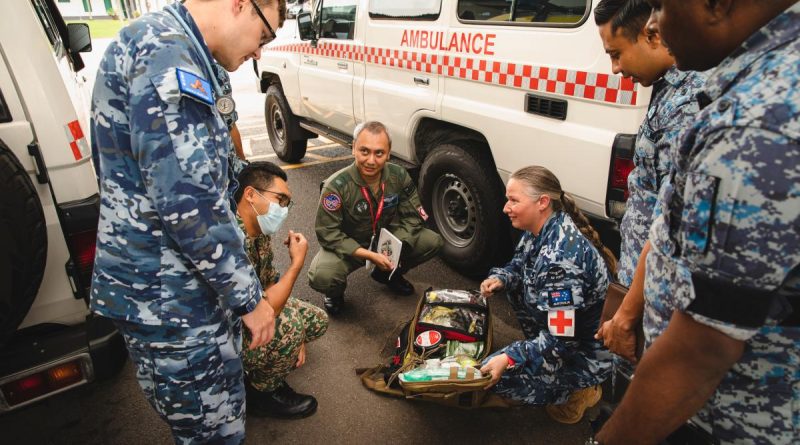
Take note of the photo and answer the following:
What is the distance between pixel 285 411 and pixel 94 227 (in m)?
1.12

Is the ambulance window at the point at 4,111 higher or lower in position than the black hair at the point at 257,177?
higher

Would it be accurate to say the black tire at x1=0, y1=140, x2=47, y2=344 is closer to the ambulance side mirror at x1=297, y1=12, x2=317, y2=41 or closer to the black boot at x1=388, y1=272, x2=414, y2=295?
the black boot at x1=388, y1=272, x2=414, y2=295

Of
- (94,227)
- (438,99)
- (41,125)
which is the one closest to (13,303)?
(94,227)

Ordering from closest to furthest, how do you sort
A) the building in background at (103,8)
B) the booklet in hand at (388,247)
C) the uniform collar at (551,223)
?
the uniform collar at (551,223)
the booklet in hand at (388,247)
the building in background at (103,8)

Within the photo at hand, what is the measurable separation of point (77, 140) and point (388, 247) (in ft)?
5.50

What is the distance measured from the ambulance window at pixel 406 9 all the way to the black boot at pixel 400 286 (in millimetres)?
1708

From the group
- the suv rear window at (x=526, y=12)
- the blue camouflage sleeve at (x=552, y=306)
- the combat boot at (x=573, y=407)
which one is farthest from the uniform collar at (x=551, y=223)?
the suv rear window at (x=526, y=12)

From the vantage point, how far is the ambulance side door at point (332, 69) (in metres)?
4.05

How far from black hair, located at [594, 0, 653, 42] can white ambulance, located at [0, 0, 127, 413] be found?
199 cm

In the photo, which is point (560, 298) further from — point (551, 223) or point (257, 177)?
point (257, 177)

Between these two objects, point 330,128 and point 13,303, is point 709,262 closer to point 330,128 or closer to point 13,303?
point 13,303

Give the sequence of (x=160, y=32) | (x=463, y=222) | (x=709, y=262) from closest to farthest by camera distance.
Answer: (x=709, y=262) → (x=160, y=32) → (x=463, y=222)

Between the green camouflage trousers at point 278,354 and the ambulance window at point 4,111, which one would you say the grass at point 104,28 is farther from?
the green camouflage trousers at point 278,354

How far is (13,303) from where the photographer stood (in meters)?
1.61
